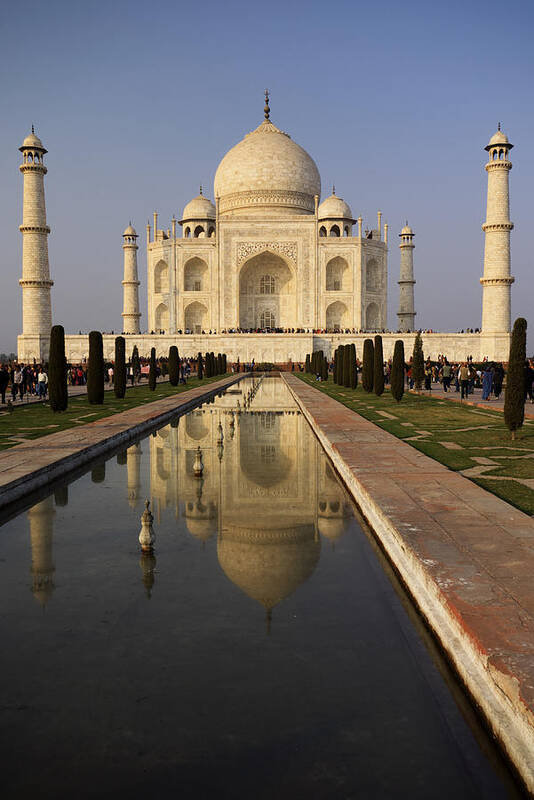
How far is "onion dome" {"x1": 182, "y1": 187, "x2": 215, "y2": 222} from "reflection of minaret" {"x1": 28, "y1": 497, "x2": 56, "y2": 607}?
152 feet

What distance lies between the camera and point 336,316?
47625 mm

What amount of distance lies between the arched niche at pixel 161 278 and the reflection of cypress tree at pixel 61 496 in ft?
139

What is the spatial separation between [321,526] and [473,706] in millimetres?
2687

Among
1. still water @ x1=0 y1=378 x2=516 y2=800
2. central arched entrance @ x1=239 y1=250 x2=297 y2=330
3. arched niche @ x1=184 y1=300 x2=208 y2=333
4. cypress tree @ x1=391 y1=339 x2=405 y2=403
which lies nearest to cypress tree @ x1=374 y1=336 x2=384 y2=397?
cypress tree @ x1=391 y1=339 x2=405 y2=403

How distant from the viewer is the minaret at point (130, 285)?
47781 millimetres

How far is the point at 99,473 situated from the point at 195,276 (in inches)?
1647

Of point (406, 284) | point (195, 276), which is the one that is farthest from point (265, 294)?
point (406, 284)

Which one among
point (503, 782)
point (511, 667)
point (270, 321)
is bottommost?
point (503, 782)

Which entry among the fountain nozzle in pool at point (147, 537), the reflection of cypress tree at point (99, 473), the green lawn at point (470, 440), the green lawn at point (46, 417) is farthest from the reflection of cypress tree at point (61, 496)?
the green lawn at point (470, 440)

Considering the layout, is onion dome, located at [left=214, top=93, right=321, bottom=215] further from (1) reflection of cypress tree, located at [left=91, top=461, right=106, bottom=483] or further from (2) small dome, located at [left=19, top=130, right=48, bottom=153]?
(1) reflection of cypress tree, located at [left=91, top=461, right=106, bottom=483]

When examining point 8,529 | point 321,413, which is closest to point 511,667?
point 8,529

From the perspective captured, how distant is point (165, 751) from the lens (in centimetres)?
232

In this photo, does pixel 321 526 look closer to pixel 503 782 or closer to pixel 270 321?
pixel 503 782

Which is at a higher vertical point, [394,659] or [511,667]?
[511,667]
